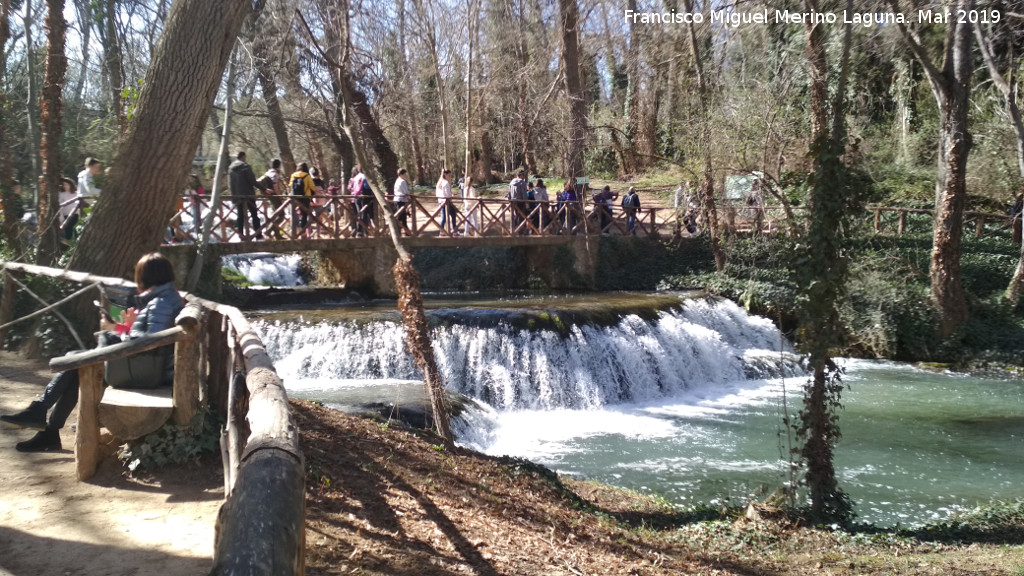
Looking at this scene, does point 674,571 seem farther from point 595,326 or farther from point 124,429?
point 595,326

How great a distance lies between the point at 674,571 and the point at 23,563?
3375 mm

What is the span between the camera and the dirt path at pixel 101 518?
3.38 meters

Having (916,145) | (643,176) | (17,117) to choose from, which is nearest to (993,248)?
(916,145)

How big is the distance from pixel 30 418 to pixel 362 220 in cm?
1174

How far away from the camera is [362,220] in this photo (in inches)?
645

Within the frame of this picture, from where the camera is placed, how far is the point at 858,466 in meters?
8.94

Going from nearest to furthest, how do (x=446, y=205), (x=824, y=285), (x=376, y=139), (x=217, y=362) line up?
(x=217, y=362), (x=824, y=285), (x=446, y=205), (x=376, y=139)

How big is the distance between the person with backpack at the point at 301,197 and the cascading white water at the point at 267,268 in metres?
4.90

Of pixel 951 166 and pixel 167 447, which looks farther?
pixel 951 166

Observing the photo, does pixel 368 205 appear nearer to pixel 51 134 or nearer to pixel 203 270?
pixel 203 270

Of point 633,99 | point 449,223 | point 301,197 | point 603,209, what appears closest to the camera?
point 301,197

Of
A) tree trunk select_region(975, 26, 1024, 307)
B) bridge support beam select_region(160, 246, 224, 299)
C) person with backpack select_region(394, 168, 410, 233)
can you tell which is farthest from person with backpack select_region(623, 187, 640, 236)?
bridge support beam select_region(160, 246, 224, 299)

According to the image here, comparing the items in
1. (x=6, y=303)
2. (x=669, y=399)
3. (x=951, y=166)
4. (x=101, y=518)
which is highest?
(x=951, y=166)

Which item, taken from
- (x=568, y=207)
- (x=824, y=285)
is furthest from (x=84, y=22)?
(x=824, y=285)
